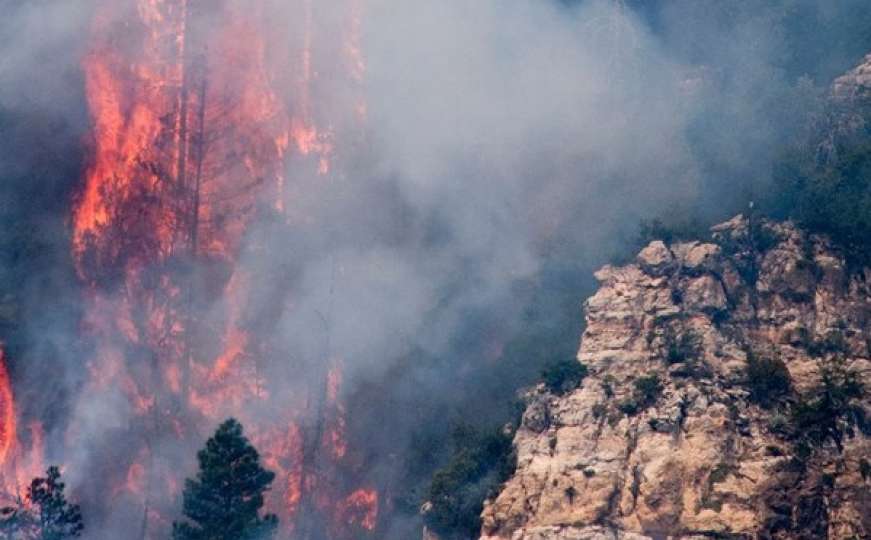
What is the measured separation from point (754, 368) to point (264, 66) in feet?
126

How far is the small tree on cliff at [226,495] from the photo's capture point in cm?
5006

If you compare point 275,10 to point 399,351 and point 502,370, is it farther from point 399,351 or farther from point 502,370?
point 502,370

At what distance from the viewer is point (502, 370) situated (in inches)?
2418

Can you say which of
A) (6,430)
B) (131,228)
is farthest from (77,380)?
(131,228)

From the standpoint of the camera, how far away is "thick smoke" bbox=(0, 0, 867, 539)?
62.2 m

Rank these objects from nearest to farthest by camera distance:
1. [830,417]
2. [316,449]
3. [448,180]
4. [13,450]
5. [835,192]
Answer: [830,417], [835,192], [13,450], [316,449], [448,180]

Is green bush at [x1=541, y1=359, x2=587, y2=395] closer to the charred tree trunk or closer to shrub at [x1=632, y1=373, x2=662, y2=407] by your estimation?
shrub at [x1=632, y1=373, x2=662, y2=407]

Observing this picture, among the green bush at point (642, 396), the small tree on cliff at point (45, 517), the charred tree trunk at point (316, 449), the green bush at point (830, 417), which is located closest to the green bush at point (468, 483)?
the green bush at point (642, 396)

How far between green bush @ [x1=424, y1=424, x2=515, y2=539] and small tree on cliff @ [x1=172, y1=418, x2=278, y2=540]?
9.44 m

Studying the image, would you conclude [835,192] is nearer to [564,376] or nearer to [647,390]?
[647,390]

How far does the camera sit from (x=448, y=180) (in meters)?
66.2

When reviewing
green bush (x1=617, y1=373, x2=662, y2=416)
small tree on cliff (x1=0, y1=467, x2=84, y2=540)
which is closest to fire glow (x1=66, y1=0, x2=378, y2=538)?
small tree on cliff (x1=0, y1=467, x2=84, y2=540)

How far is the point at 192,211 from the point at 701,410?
36046mm

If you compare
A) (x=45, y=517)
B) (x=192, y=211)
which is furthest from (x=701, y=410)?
(x=45, y=517)
